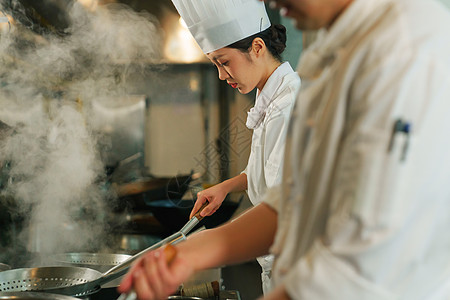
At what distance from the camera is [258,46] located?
1.77 meters

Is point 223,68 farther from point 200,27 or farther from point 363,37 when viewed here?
point 363,37

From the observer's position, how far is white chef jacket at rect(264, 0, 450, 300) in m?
0.55

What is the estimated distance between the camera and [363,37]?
0.62 meters

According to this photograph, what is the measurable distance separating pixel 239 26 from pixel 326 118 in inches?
48.6

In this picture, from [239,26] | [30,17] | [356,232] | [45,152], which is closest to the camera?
[356,232]

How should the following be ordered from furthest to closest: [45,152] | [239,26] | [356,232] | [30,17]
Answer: [30,17]
[45,152]
[239,26]
[356,232]

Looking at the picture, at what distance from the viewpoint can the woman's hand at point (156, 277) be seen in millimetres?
746

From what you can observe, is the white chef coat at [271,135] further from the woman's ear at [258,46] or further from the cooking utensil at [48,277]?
the cooking utensil at [48,277]

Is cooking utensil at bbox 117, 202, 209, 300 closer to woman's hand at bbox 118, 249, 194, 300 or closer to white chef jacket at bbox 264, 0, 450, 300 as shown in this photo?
woman's hand at bbox 118, 249, 194, 300

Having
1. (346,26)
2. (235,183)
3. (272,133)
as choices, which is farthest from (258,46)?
(346,26)

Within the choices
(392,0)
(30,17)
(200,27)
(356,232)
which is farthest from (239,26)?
(30,17)

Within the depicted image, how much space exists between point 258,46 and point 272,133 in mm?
351

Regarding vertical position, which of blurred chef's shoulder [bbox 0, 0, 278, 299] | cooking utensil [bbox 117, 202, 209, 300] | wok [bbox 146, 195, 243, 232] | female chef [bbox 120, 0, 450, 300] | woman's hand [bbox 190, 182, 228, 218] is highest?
female chef [bbox 120, 0, 450, 300]

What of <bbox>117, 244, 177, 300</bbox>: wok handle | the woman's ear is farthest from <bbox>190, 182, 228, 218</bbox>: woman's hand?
<bbox>117, 244, 177, 300</bbox>: wok handle
